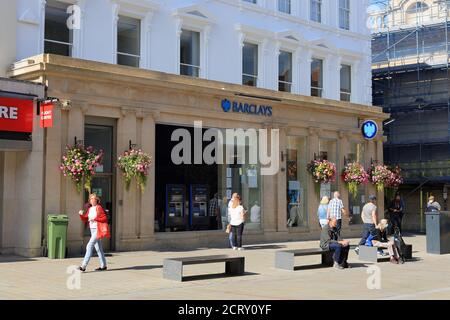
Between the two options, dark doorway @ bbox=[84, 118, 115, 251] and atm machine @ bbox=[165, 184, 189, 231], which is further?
atm machine @ bbox=[165, 184, 189, 231]

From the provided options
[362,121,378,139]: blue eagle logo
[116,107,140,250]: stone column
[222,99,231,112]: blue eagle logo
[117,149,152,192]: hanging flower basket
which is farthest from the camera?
[362,121,378,139]: blue eagle logo

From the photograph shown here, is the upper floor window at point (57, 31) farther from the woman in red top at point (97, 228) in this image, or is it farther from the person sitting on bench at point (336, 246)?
the person sitting on bench at point (336, 246)

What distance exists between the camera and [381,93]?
35.0 m

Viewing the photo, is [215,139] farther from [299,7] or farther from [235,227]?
[299,7]

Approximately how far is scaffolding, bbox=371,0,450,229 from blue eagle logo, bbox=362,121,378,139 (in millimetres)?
4677

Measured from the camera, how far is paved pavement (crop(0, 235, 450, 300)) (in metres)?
11.1

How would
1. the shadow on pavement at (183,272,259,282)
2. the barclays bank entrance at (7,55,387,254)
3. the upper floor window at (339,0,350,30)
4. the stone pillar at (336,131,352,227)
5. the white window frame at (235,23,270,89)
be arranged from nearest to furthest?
the shadow on pavement at (183,272,259,282) < the barclays bank entrance at (7,55,387,254) < the white window frame at (235,23,270,89) < the stone pillar at (336,131,352,227) < the upper floor window at (339,0,350,30)

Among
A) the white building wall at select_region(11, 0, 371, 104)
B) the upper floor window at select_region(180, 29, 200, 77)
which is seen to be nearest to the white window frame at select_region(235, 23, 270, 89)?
the white building wall at select_region(11, 0, 371, 104)

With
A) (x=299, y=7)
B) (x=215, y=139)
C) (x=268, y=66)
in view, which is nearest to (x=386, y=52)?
(x=299, y=7)

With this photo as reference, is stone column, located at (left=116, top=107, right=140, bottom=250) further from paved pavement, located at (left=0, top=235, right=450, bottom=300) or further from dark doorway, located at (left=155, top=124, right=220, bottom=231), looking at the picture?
paved pavement, located at (left=0, top=235, right=450, bottom=300)

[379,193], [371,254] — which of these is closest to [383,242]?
[371,254]

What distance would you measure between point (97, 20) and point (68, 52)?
1.40 m

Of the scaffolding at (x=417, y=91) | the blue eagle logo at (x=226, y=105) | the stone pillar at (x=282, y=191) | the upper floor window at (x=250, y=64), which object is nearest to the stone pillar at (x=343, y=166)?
the stone pillar at (x=282, y=191)

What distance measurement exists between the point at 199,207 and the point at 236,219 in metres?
2.04
